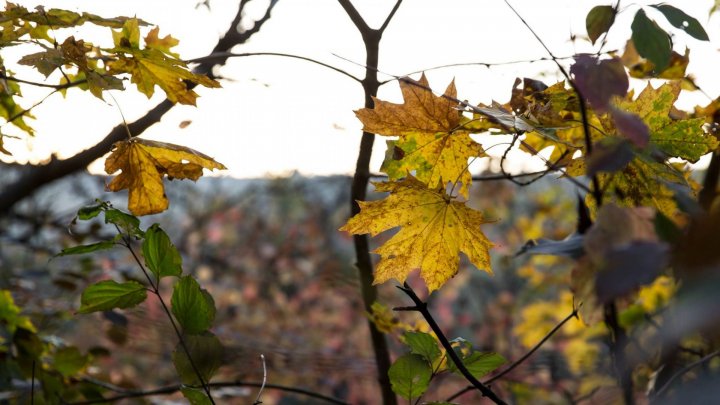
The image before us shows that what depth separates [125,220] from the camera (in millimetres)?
746

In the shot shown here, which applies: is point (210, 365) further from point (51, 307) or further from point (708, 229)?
point (51, 307)

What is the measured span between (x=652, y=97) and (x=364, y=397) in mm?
4149

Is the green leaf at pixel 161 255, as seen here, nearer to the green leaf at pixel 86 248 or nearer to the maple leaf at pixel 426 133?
the green leaf at pixel 86 248

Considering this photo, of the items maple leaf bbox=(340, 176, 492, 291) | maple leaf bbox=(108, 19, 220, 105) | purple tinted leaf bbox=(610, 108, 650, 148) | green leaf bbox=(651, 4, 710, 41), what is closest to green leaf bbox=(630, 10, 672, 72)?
green leaf bbox=(651, 4, 710, 41)

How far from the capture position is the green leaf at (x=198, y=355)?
802mm

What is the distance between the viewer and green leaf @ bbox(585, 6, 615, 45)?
77 centimetres

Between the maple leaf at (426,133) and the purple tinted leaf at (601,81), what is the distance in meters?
0.26

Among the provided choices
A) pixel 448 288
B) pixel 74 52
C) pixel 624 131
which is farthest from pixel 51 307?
pixel 448 288

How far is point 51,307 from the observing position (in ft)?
7.06

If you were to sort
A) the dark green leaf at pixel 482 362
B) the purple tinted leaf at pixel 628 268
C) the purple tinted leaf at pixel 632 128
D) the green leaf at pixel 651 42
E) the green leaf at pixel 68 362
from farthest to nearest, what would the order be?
the green leaf at pixel 68 362, the dark green leaf at pixel 482 362, the green leaf at pixel 651 42, the purple tinted leaf at pixel 632 128, the purple tinted leaf at pixel 628 268

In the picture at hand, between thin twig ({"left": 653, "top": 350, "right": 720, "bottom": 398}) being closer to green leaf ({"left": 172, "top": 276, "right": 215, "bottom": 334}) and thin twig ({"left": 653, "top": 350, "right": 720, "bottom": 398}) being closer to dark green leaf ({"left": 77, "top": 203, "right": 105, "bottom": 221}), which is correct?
green leaf ({"left": 172, "top": 276, "right": 215, "bottom": 334})

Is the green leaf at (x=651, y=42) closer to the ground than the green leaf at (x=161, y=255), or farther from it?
farther from it

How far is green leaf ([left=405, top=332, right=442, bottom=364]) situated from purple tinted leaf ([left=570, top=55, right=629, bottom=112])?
29 cm

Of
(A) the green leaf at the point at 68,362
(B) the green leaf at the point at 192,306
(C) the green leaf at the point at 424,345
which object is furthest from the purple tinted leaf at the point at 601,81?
(A) the green leaf at the point at 68,362
